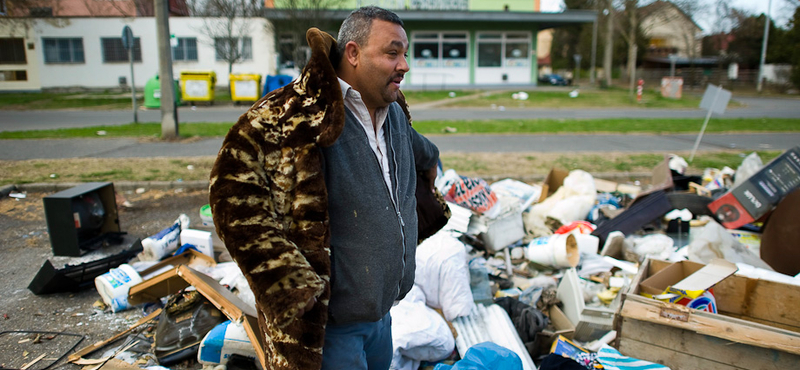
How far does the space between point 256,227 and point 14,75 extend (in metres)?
34.4

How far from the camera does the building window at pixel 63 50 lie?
28.2 metres

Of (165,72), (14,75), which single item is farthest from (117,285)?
(14,75)

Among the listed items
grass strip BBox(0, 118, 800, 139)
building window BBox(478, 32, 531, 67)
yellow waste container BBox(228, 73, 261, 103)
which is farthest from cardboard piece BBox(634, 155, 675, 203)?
building window BBox(478, 32, 531, 67)

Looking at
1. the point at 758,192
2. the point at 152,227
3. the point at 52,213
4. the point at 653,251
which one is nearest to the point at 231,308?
the point at 52,213

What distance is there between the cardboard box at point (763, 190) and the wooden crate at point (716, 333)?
193 centimetres

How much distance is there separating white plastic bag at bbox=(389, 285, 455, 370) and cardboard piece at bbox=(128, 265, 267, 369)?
0.78m

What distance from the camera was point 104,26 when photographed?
27.9 m

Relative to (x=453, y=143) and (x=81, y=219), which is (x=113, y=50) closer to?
(x=453, y=143)

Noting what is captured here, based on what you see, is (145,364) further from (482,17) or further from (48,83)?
(48,83)

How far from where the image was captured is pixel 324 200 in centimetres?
159

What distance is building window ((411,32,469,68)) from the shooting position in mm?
30062

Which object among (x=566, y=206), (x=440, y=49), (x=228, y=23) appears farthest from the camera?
(x=440, y=49)

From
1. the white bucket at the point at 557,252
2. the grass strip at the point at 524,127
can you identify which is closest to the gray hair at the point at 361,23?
the white bucket at the point at 557,252

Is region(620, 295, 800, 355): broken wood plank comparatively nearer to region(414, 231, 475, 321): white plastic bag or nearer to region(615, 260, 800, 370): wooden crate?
region(615, 260, 800, 370): wooden crate
